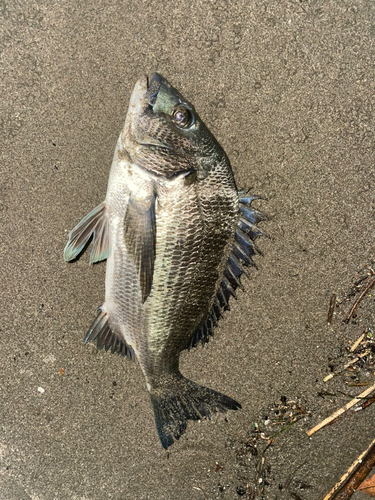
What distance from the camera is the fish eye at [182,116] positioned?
1.81m

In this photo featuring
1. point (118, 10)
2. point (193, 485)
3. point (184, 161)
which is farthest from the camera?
point (193, 485)

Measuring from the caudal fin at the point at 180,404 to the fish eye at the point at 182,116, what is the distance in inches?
66.7

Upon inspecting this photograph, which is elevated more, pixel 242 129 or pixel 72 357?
pixel 242 129

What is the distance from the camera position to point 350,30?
2.22m

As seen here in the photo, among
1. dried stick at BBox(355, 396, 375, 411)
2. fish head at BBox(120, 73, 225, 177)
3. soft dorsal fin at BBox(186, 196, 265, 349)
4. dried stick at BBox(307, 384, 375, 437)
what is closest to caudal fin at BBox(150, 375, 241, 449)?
soft dorsal fin at BBox(186, 196, 265, 349)

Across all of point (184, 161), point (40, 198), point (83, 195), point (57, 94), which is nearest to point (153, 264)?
point (184, 161)

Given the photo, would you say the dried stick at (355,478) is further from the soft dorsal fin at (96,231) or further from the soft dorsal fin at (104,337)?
the soft dorsal fin at (96,231)

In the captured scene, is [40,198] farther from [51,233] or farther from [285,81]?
[285,81]

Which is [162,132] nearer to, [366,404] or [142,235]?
[142,235]

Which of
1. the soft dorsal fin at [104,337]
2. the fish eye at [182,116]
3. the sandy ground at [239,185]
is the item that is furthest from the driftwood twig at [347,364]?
the fish eye at [182,116]

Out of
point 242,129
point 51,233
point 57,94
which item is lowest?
point 51,233

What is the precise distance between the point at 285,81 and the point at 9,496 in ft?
12.5

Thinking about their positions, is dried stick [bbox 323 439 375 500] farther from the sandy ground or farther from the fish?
the fish

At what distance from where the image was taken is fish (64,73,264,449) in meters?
1.79
